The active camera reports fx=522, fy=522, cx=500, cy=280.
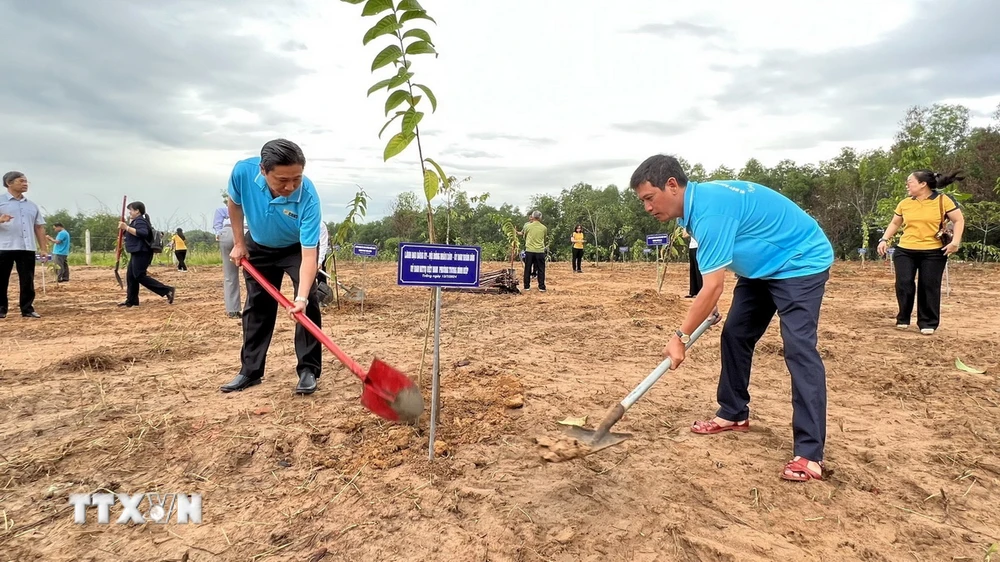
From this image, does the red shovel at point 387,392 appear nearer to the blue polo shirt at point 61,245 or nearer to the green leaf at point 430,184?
the green leaf at point 430,184

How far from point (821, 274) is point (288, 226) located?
2903mm

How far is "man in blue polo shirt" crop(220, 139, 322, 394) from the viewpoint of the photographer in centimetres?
281

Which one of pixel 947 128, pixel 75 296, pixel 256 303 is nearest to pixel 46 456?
pixel 256 303

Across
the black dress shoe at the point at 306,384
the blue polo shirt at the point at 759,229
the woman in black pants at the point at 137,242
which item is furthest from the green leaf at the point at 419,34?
the woman in black pants at the point at 137,242

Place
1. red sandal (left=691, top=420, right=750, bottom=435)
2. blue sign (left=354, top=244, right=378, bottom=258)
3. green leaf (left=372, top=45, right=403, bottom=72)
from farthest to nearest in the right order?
blue sign (left=354, top=244, right=378, bottom=258)
red sandal (left=691, top=420, right=750, bottom=435)
green leaf (left=372, top=45, right=403, bottom=72)

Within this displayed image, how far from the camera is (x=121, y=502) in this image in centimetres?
216

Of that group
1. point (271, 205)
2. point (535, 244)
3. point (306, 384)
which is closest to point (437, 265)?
point (271, 205)

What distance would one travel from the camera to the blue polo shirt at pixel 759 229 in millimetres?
2264

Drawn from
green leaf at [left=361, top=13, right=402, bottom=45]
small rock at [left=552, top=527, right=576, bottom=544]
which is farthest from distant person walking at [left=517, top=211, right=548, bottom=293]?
small rock at [left=552, top=527, right=576, bottom=544]

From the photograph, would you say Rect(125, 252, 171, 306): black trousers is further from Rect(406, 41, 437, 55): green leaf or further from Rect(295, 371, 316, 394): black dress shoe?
Rect(406, 41, 437, 55): green leaf

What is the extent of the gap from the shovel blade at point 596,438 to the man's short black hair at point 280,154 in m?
1.97

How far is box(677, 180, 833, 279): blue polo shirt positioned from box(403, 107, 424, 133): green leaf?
1.23 meters

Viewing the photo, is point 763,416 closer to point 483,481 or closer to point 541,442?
point 541,442

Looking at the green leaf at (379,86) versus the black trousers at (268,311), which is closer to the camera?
the green leaf at (379,86)
